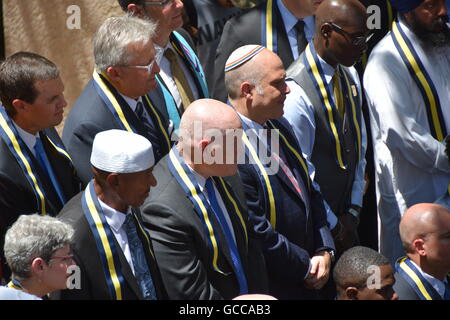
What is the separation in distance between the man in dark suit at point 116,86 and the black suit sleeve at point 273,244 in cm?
55

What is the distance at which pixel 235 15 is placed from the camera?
7.50m

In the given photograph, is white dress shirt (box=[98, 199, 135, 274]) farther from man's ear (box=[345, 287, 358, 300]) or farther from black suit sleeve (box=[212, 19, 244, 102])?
black suit sleeve (box=[212, 19, 244, 102])

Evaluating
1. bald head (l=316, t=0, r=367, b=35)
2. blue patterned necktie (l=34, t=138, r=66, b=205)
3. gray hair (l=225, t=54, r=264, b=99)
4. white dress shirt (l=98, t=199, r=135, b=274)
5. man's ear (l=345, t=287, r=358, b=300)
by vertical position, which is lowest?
man's ear (l=345, t=287, r=358, b=300)

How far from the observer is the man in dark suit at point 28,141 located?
18.4 ft

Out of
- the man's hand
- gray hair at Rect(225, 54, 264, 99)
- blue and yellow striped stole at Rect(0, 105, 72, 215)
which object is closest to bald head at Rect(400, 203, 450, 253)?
the man's hand

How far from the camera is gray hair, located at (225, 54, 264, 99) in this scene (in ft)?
20.6

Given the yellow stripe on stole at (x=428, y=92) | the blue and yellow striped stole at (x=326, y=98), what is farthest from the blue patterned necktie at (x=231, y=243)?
the yellow stripe on stole at (x=428, y=92)

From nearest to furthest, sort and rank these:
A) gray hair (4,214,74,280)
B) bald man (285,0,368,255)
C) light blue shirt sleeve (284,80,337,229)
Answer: gray hair (4,214,74,280), light blue shirt sleeve (284,80,337,229), bald man (285,0,368,255)

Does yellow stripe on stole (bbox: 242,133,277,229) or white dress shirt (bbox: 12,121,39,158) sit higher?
white dress shirt (bbox: 12,121,39,158)

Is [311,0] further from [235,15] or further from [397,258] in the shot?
[397,258]

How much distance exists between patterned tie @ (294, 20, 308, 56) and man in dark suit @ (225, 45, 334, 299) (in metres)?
0.91

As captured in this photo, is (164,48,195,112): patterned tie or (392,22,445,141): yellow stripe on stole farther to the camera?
(392,22,445,141): yellow stripe on stole

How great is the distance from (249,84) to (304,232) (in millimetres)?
856

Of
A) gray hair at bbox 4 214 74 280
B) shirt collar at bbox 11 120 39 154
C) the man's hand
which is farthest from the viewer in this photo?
the man's hand
